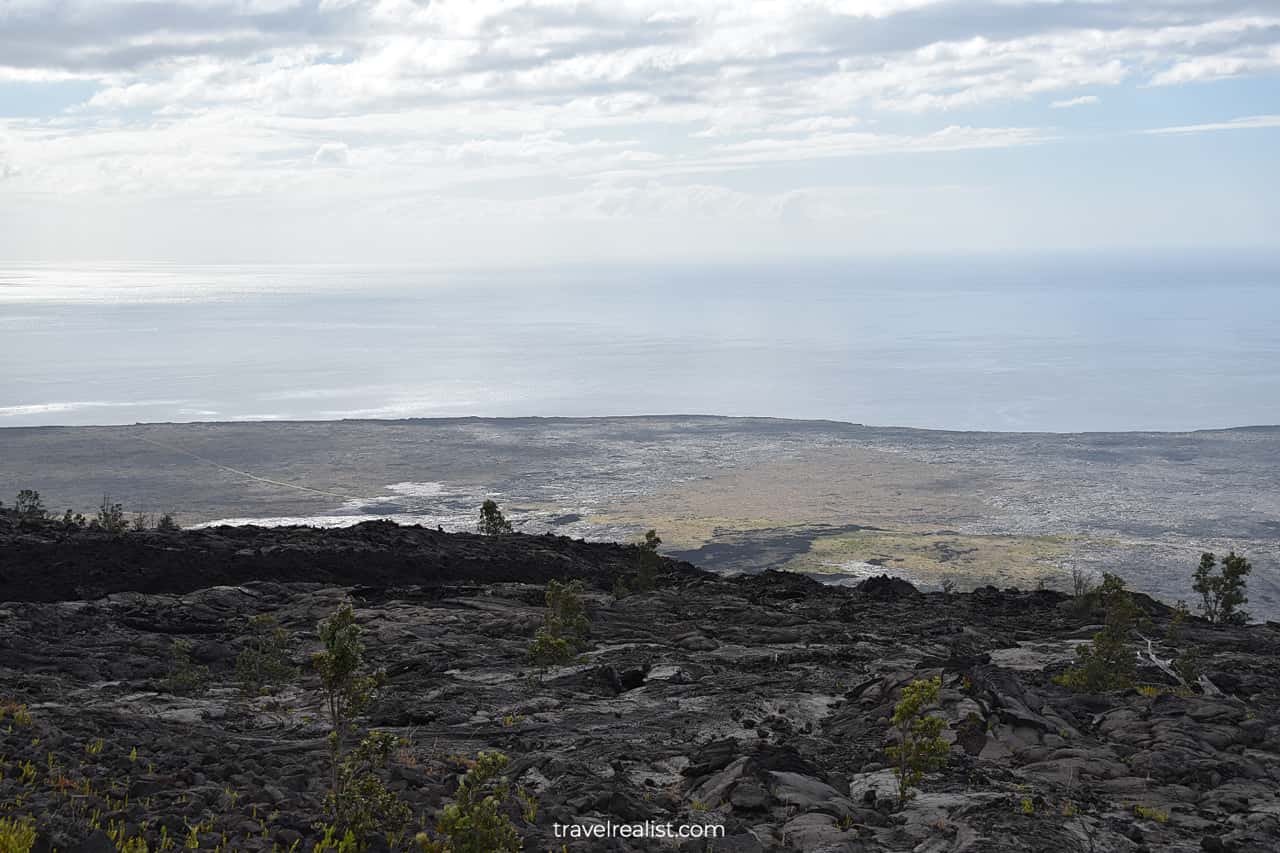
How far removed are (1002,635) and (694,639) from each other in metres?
7.33

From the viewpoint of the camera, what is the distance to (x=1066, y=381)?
579 feet

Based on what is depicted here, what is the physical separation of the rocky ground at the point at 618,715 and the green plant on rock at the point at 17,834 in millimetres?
167

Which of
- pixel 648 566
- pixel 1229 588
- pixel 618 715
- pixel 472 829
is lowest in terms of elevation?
pixel 618 715

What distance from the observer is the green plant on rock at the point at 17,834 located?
355 inches

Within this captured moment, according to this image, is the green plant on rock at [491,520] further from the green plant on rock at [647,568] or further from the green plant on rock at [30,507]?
the green plant on rock at [30,507]

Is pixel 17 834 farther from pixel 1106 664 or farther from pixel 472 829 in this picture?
pixel 1106 664

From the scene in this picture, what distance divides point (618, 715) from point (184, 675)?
6.73 meters

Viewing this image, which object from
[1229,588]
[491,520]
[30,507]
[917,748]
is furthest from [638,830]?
[30,507]

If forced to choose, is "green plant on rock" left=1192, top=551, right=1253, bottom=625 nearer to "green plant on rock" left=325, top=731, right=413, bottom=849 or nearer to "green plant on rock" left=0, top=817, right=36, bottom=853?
"green plant on rock" left=325, top=731, right=413, bottom=849

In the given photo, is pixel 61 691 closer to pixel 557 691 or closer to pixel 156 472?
Answer: pixel 557 691

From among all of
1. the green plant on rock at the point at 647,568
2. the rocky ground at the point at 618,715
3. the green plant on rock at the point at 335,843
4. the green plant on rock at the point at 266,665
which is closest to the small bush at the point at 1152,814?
the rocky ground at the point at 618,715

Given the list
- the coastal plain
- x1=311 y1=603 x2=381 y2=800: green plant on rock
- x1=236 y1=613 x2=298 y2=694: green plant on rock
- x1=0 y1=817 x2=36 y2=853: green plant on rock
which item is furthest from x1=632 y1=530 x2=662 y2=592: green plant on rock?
the coastal plain

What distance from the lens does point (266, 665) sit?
18.1m

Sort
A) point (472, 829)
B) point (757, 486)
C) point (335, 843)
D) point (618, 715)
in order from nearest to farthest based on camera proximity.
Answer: point (472, 829) < point (335, 843) < point (618, 715) < point (757, 486)
